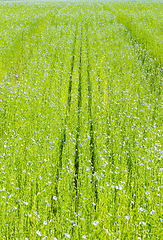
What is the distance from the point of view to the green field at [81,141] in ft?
13.3

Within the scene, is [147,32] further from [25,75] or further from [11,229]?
[11,229]

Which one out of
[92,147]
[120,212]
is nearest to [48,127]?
[92,147]

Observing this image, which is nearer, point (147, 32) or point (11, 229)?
point (11, 229)

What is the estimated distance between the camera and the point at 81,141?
6387 millimetres

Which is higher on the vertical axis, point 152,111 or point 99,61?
point 99,61

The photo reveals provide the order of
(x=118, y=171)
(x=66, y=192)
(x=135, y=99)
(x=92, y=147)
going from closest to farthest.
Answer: (x=66, y=192)
(x=118, y=171)
(x=92, y=147)
(x=135, y=99)

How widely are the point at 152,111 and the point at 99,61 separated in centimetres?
516

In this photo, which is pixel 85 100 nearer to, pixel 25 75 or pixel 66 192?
pixel 25 75

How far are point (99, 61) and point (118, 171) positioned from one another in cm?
788

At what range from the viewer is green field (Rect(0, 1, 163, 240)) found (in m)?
4.04

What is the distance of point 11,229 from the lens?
12.5 ft

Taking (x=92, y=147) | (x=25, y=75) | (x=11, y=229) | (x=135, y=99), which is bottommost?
(x=11, y=229)

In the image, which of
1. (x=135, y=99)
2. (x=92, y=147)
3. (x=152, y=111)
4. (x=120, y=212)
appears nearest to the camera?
(x=120, y=212)

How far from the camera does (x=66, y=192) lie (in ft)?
15.1
